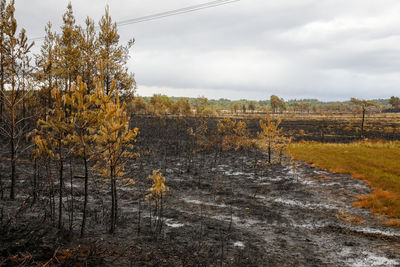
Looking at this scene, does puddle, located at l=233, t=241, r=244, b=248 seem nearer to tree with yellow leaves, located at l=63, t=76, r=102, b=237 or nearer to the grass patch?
tree with yellow leaves, located at l=63, t=76, r=102, b=237

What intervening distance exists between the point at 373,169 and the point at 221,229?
13308 mm

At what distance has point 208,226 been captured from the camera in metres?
9.19

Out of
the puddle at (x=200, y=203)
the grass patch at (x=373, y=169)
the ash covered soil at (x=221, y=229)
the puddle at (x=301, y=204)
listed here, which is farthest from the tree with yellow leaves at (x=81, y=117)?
the grass patch at (x=373, y=169)

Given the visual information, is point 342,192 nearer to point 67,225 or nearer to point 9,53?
point 67,225

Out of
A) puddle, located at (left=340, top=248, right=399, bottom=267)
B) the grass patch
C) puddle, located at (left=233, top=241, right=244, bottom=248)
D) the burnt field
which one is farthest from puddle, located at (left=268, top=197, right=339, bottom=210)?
puddle, located at (left=233, top=241, right=244, bottom=248)

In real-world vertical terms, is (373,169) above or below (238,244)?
above

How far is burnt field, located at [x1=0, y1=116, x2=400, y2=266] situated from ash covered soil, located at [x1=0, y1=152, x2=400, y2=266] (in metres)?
0.03

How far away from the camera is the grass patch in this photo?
38.2ft

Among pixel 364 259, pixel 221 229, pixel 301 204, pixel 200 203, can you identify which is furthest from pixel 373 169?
pixel 221 229

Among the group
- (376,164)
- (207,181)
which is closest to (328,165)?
(376,164)

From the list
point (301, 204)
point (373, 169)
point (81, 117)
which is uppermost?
point (81, 117)

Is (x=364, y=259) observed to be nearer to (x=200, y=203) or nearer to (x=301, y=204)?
(x=301, y=204)

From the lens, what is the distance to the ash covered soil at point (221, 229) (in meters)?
6.34

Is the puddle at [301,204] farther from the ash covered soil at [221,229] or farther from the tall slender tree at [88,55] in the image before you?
the tall slender tree at [88,55]
